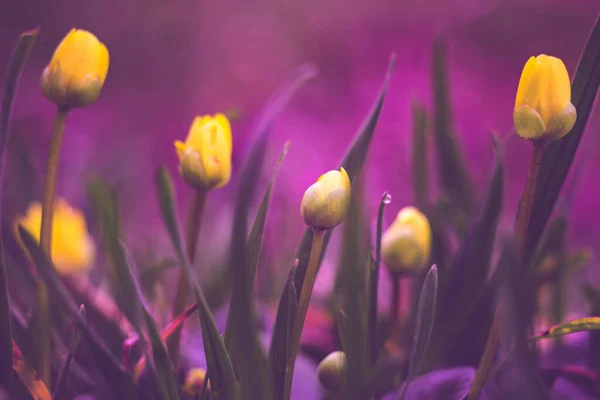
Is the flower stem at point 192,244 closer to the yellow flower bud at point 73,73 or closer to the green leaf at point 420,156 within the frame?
the yellow flower bud at point 73,73

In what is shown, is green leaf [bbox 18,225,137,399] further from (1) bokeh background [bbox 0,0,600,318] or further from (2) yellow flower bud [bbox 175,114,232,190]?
(1) bokeh background [bbox 0,0,600,318]

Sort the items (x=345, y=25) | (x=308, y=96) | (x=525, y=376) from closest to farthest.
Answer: (x=525, y=376) → (x=308, y=96) → (x=345, y=25)

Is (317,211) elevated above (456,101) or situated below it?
below

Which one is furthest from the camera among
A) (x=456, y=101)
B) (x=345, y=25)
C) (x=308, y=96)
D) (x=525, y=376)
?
(x=345, y=25)

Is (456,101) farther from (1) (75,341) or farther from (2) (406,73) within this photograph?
(1) (75,341)

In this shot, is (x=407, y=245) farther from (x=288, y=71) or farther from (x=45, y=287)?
(x=288, y=71)

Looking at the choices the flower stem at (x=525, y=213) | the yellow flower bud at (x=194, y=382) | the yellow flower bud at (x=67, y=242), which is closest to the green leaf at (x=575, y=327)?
the flower stem at (x=525, y=213)

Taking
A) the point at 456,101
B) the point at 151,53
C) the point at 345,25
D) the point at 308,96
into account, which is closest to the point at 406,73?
the point at 456,101

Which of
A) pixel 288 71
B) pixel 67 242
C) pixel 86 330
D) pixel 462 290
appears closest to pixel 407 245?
pixel 462 290

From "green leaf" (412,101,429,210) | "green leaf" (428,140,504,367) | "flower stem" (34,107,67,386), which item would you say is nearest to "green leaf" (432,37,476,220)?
"green leaf" (412,101,429,210)
